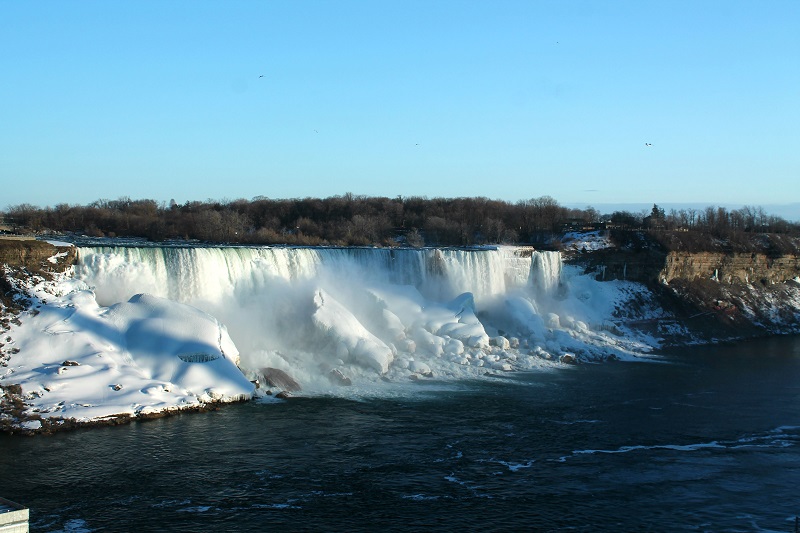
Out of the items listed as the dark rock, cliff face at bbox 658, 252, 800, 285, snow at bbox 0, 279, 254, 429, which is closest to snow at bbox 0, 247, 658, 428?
snow at bbox 0, 279, 254, 429

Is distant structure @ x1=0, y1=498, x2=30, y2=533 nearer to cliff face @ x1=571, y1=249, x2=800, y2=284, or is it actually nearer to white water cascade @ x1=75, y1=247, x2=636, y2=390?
white water cascade @ x1=75, y1=247, x2=636, y2=390

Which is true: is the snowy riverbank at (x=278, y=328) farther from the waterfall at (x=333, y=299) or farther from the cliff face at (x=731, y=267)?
the cliff face at (x=731, y=267)

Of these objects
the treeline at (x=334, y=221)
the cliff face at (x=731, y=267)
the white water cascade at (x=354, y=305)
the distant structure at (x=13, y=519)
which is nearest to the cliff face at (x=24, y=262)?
the white water cascade at (x=354, y=305)

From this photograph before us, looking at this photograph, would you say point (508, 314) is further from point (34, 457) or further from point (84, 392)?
point (34, 457)

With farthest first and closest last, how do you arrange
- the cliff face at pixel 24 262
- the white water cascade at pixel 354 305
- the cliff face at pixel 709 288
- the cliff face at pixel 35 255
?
the cliff face at pixel 709 288 → the white water cascade at pixel 354 305 → the cliff face at pixel 35 255 → the cliff face at pixel 24 262

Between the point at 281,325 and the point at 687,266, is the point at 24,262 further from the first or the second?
the point at 687,266

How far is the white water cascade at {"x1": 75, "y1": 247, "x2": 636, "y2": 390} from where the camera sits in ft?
103

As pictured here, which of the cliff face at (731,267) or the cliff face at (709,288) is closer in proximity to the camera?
the cliff face at (709,288)

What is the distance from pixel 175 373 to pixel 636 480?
596 inches

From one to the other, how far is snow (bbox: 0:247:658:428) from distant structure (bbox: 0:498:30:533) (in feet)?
34.6

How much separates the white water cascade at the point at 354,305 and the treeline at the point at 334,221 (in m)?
16.7

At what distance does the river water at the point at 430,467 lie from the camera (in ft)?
53.4

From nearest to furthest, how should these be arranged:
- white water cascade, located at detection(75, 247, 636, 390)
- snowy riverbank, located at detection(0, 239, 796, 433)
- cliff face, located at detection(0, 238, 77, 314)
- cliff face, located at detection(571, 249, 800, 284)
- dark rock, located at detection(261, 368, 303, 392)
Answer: snowy riverbank, located at detection(0, 239, 796, 433) → cliff face, located at detection(0, 238, 77, 314) → dark rock, located at detection(261, 368, 303, 392) → white water cascade, located at detection(75, 247, 636, 390) → cliff face, located at detection(571, 249, 800, 284)

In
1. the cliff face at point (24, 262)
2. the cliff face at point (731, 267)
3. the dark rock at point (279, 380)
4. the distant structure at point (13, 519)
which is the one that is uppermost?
the cliff face at point (24, 262)
